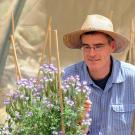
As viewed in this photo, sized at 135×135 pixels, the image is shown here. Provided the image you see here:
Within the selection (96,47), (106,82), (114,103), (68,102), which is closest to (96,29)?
(96,47)

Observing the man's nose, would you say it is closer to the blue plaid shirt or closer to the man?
the man

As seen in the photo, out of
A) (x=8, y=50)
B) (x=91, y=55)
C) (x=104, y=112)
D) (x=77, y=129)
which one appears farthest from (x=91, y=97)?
(x=8, y=50)

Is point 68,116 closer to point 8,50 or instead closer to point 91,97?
point 91,97

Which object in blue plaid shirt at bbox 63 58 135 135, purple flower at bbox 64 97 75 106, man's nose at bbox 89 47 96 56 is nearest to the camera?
purple flower at bbox 64 97 75 106

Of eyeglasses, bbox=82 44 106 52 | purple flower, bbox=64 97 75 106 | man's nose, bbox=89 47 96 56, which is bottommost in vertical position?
purple flower, bbox=64 97 75 106

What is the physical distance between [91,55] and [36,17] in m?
2.11

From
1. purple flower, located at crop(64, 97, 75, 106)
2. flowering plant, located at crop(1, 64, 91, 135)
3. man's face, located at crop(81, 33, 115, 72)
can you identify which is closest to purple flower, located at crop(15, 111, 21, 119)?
flowering plant, located at crop(1, 64, 91, 135)

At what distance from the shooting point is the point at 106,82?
3.02m

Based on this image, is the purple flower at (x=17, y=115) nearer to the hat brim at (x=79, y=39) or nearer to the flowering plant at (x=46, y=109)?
the flowering plant at (x=46, y=109)

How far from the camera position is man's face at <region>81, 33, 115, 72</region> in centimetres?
287

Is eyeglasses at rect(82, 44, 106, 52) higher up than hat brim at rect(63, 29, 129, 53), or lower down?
lower down

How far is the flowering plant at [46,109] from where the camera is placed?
2.45m

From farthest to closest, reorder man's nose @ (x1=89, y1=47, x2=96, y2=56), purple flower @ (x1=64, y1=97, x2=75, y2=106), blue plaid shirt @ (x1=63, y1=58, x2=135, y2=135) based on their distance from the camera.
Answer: blue plaid shirt @ (x1=63, y1=58, x2=135, y2=135) < man's nose @ (x1=89, y1=47, x2=96, y2=56) < purple flower @ (x1=64, y1=97, x2=75, y2=106)

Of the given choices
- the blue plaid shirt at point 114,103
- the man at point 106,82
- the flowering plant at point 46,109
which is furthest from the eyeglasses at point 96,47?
the flowering plant at point 46,109
